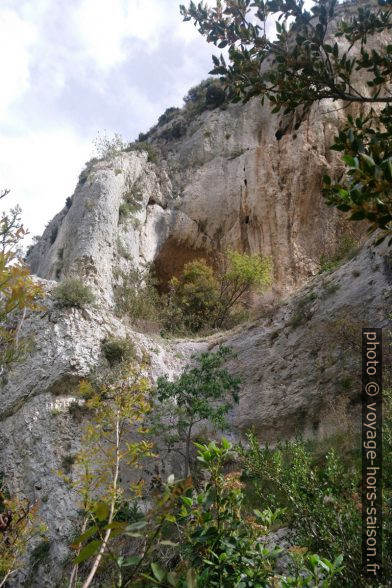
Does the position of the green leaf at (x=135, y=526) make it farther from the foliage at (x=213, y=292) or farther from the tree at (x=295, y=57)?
the foliage at (x=213, y=292)

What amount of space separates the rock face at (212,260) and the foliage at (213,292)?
1.30 meters

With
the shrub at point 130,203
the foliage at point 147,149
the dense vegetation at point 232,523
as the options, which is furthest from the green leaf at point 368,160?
the foliage at point 147,149

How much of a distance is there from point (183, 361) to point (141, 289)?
4802mm

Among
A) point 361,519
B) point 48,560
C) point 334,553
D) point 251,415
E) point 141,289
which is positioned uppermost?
point 141,289

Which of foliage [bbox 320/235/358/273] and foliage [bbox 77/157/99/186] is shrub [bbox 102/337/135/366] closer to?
foliage [bbox 320/235/358/273]

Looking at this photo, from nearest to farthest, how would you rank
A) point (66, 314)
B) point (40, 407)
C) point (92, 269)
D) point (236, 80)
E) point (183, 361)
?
point (236, 80) → point (40, 407) → point (66, 314) → point (183, 361) → point (92, 269)

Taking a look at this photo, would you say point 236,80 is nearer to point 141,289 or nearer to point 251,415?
point 251,415

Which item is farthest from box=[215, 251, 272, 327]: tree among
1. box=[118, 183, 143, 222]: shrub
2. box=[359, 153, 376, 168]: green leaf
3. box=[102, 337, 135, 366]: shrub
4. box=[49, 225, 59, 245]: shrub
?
box=[359, 153, 376, 168]: green leaf

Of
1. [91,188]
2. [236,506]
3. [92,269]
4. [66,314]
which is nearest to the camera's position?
[236,506]

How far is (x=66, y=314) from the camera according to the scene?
44.3 ft

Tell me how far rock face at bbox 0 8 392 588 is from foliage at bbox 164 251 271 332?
4.25 feet

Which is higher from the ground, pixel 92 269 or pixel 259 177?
pixel 259 177

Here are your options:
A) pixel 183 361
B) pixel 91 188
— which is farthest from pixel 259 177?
pixel 183 361

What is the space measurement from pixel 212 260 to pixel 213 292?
Result: 261 cm
